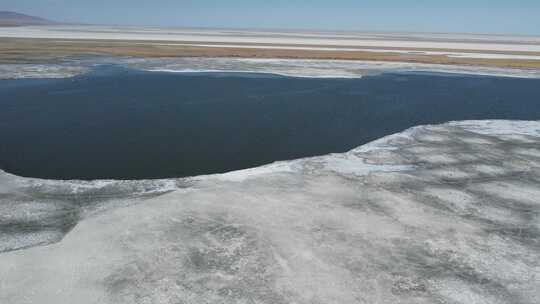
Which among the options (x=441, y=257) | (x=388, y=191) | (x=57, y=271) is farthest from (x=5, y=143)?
(x=441, y=257)

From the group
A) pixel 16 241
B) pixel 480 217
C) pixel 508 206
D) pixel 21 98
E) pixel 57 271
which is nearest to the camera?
pixel 57 271

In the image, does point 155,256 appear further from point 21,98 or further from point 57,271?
point 21,98

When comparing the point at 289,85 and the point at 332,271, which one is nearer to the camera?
the point at 332,271

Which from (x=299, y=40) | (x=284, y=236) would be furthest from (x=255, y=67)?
(x=299, y=40)

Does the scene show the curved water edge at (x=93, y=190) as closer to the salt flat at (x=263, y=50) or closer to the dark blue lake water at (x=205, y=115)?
the dark blue lake water at (x=205, y=115)

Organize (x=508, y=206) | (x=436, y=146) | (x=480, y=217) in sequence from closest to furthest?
(x=480, y=217)
(x=508, y=206)
(x=436, y=146)

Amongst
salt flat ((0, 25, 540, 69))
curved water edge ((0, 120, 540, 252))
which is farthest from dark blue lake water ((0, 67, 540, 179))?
salt flat ((0, 25, 540, 69))

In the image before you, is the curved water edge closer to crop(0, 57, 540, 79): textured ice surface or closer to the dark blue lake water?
the dark blue lake water
